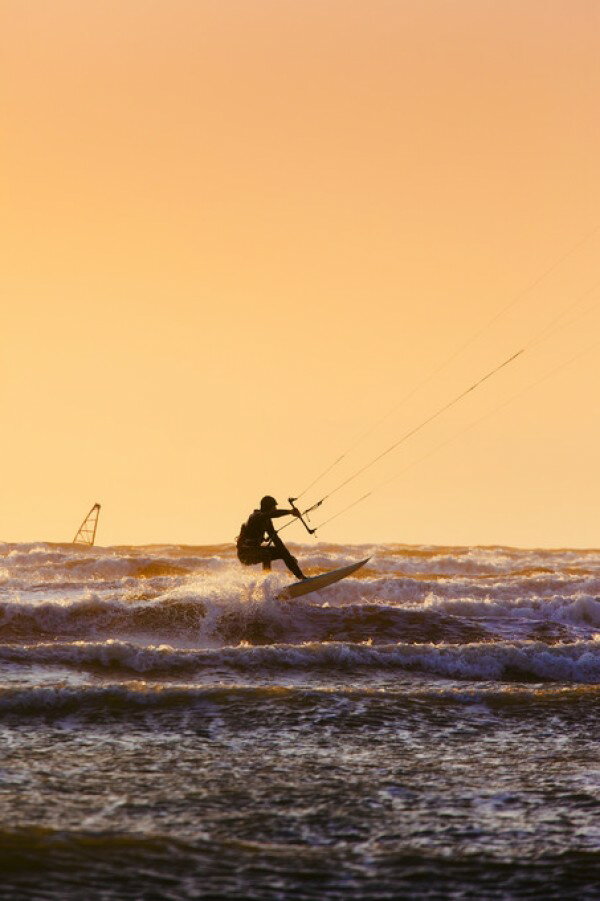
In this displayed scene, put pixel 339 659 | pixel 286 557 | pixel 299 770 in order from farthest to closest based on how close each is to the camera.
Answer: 1. pixel 286 557
2. pixel 339 659
3. pixel 299 770

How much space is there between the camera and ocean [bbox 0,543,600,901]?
6.65 m

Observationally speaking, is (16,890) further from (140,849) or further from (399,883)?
(399,883)

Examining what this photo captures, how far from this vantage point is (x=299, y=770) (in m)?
9.21

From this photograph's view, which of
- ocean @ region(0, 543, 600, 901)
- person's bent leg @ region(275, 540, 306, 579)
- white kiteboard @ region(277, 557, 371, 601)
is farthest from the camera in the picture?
person's bent leg @ region(275, 540, 306, 579)

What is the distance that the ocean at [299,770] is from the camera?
6.65 metres

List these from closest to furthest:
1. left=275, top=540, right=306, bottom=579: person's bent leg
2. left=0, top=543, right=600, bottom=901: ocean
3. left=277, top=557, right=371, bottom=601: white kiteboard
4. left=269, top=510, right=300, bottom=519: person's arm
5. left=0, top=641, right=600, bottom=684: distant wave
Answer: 1. left=0, top=543, right=600, bottom=901: ocean
2. left=0, top=641, right=600, bottom=684: distant wave
3. left=277, top=557, right=371, bottom=601: white kiteboard
4. left=275, top=540, right=306, bottom=579: person's bent leg
5. left=269, top=510, right=300, bottom=519: person's arm

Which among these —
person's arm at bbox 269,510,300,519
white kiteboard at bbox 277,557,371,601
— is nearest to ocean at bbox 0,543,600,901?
white kiteboard at bbox 277,557,371,601

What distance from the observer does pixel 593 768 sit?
9617 millimetres

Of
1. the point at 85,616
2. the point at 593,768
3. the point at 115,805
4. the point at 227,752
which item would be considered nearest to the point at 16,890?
the point at 115,805

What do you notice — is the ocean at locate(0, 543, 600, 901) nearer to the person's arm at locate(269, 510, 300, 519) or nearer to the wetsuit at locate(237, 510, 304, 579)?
the wetsuit at locate(237, 510, 304, 579)

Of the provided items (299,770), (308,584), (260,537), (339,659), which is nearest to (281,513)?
(260,537)

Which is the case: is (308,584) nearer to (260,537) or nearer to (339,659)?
(260,537)

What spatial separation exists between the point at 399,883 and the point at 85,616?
1665cm

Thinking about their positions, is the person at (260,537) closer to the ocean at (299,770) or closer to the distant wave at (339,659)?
the ocean at (299,770)
